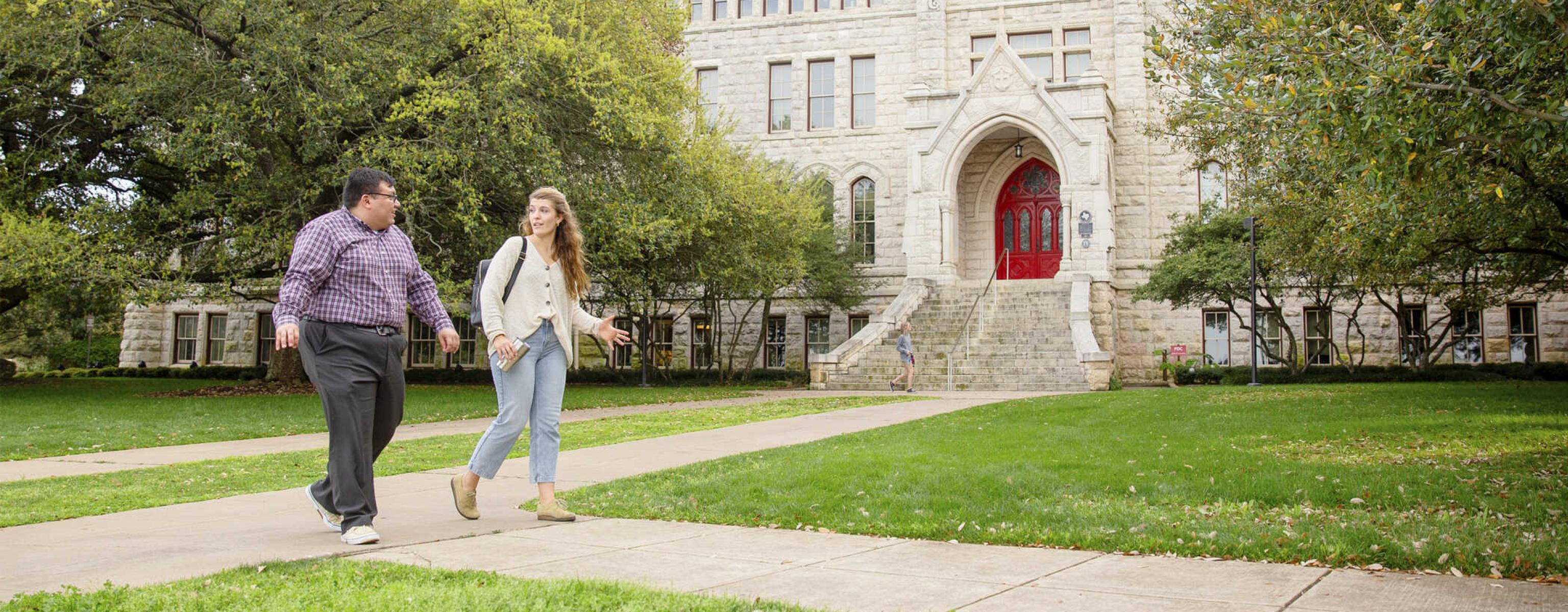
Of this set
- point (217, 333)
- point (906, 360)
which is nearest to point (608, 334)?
point (906, 360)

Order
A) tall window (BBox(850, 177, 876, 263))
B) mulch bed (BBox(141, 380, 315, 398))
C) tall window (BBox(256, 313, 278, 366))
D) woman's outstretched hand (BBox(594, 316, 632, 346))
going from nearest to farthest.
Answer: woman's outstretched hand (BBox(594, 316, 632, 346)), mulch bed (BBox(141, 380, 315, 398)), tall window (BBox(850, 177, 876, 263)), tall window (BBox(256, 313, 278, 366))

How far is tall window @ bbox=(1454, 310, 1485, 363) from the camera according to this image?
88.5 ft

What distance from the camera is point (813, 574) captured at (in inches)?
178

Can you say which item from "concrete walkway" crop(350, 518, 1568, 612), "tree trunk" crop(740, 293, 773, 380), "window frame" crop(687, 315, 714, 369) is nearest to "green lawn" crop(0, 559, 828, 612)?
"concrete walkway" crop(350, 518, 1568, 612)

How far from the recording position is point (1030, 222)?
30078 millimetres

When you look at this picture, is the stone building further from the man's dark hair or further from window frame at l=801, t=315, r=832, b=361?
the man's dark hair

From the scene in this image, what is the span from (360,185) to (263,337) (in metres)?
34.1

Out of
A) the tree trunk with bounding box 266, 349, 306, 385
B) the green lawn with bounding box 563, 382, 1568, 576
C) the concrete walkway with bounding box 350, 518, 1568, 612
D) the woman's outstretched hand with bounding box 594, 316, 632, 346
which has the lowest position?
the concrete walkway with bounding box 350, 518, 1568, 612

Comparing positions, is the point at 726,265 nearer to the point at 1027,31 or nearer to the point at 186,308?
the point at 1027,31

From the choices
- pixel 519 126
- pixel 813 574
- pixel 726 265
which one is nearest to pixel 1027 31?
pixel 726 265

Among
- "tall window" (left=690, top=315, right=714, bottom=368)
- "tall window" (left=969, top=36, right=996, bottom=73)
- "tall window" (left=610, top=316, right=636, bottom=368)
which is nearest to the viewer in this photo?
"tall window" (left=969, top=36, right=996, bottom=73)

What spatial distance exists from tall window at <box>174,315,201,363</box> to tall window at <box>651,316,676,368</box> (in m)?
16.4

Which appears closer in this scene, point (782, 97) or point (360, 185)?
point (360, 185)

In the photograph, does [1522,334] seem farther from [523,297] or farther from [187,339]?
[187,339]
